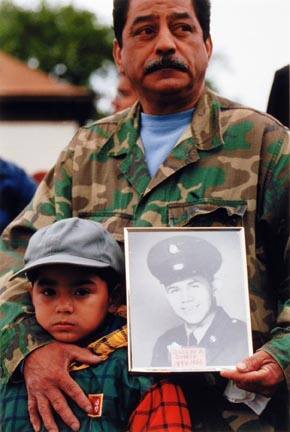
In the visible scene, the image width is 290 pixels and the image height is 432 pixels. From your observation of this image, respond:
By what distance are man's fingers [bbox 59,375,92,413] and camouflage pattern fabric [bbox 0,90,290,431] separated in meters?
0.17

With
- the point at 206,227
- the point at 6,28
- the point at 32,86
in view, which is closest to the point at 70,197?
the point at 206,227

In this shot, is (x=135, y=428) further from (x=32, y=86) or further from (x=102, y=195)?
(x=32, y=86)

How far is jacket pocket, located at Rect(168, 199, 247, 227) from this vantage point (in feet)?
10.6

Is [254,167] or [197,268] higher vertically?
[254,167]

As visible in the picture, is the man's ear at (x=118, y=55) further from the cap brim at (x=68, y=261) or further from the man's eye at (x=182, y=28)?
the cap brim at (x=68, y=261)

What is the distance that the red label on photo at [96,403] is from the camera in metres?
3.02

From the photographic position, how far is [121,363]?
3066mm

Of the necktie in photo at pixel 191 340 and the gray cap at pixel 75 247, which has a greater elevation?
the gray cap at pixel 75 247

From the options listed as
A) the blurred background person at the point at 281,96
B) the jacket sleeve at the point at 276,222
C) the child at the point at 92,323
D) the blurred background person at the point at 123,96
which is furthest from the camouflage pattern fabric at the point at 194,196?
the blurred background person at the point at 123,96

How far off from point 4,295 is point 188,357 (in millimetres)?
725

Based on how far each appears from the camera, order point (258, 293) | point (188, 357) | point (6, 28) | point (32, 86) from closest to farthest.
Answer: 1. point (188, 357)
2. point (258, 293)
3. point (32, 86)
4. point (6, 28)

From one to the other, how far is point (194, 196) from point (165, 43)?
1.57ft

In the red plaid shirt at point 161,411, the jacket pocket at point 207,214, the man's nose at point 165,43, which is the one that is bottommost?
the red plaid shirt at point 161,411

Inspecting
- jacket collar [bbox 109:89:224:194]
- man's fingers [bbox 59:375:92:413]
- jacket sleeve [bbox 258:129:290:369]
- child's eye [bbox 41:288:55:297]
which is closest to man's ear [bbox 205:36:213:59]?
jacket collar [bbox 109:89:224:194]
